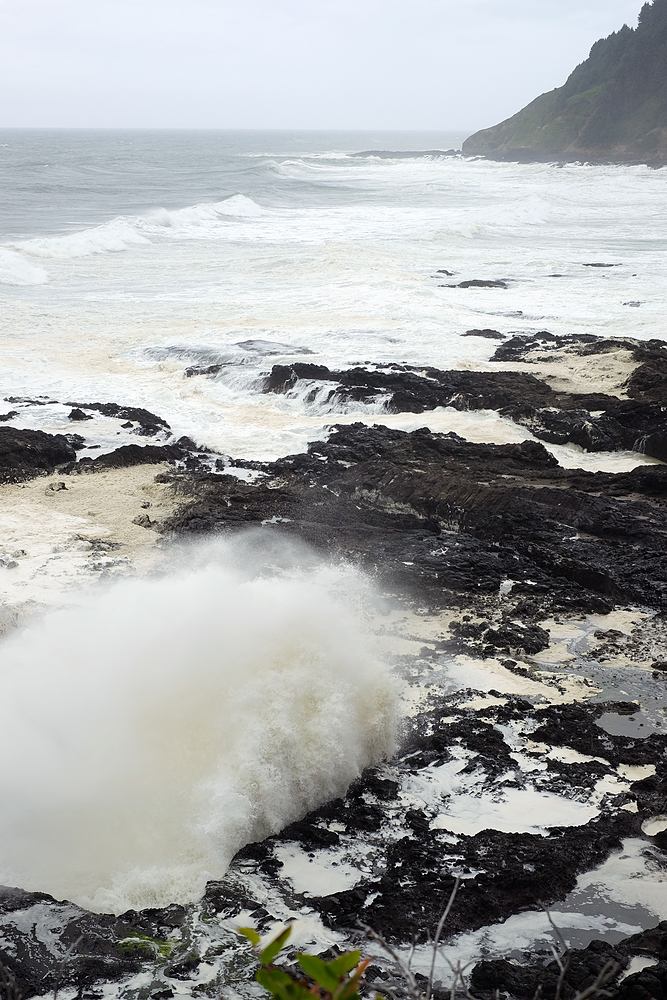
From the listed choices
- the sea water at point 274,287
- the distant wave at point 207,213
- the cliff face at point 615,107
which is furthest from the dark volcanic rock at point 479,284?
the cliff face at point 615,107

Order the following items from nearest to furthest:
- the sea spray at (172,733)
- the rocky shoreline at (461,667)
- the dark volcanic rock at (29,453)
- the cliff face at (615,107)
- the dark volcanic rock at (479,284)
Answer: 1. the rocky shoreline at (461,667)
2. the sea spray at (172,733)
3. the dark volcanic rock at (29,453)
4. the dark volcanic rock at (479,284)
5. the cliff face at (615,107)

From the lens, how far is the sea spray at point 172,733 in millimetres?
4910

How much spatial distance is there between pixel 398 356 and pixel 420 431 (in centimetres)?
443

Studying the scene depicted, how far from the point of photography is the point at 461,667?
24.1 feet

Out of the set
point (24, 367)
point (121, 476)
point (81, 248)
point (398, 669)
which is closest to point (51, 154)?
point (81, 248)

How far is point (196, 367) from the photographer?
16.1 metres

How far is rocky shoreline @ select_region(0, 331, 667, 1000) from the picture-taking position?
4312 millimetres

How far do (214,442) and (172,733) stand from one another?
7.59 metres

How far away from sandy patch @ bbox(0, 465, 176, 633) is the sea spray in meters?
1.25

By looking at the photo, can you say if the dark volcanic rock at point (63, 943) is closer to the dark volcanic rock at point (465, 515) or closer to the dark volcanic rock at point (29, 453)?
the dark volcanic rock at point (465, 515)

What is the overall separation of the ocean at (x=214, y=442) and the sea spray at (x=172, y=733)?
1cm

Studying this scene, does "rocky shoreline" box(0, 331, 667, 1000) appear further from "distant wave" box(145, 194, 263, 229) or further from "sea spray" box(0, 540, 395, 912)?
"distant wave" box(145, 194, 263, 229)

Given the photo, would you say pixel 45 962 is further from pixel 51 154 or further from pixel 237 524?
pixel 51 154

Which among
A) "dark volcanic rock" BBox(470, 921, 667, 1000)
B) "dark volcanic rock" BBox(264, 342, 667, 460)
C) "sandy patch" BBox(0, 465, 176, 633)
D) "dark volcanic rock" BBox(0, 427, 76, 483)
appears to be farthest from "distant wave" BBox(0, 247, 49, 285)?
"dark volcanic rock" BBox(470, 921, 667, 1000)
